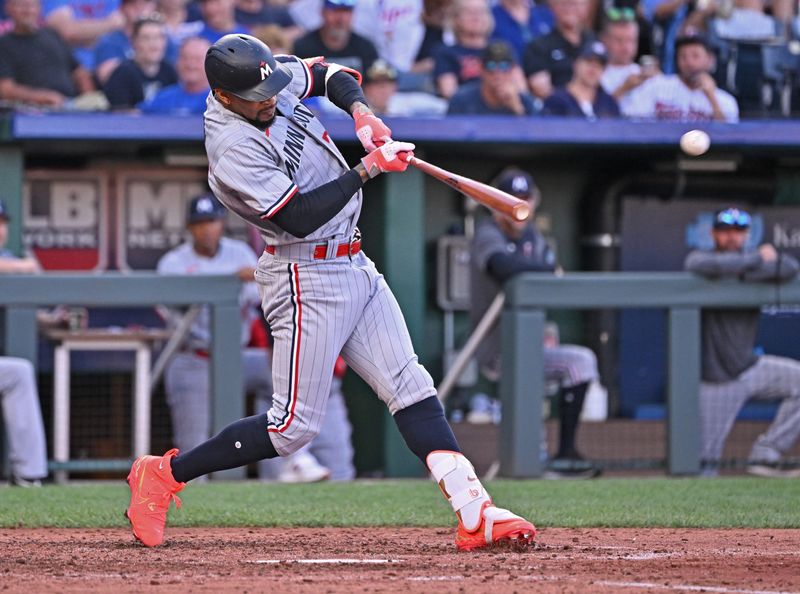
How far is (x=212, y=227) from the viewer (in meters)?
8.27

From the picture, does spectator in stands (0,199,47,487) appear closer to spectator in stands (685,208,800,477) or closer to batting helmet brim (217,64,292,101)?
batting helmet brim (217,64,292,101)

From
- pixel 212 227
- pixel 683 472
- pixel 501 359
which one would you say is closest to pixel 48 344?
pixel 212 227

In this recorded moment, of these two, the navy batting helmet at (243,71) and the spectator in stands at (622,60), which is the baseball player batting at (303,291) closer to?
the navy batting helmet at (243,71)

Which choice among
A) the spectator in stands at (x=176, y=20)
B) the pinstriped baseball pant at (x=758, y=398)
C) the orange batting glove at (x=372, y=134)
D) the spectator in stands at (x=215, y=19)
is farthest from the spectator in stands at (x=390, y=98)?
the orange batting glove at (x=372, y=134)

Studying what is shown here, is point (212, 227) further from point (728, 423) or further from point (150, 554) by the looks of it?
point (150, 554)

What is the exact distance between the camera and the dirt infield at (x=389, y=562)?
3807mm

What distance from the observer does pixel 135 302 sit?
25.5 ft

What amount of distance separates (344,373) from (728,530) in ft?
13.5

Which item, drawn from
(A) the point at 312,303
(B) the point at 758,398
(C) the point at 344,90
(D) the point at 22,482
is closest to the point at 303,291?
(A) the point at 312,303

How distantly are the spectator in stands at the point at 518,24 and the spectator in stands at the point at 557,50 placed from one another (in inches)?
5.3

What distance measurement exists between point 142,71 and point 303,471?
277cm

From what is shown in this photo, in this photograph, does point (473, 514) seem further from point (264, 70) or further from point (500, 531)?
point (264, 70)

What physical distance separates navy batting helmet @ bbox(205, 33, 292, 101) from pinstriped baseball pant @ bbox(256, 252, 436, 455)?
564 millimetres

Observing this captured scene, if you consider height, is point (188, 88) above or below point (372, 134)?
above
